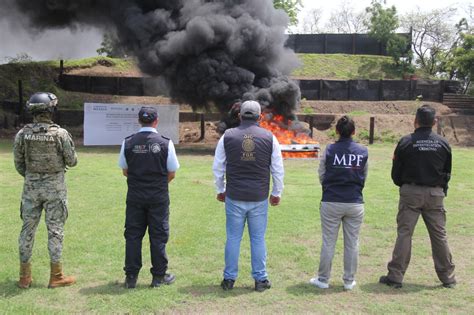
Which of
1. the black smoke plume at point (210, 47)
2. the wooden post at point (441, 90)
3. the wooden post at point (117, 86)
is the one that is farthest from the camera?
the wooden post at point (441, 90)

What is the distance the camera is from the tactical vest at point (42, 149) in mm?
4508

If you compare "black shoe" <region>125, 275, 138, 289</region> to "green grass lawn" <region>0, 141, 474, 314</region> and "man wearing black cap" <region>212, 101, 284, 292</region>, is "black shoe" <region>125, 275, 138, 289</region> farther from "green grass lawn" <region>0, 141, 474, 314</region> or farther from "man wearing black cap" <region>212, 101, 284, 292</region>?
"man wearing black cap" <region>212, 101, 284, 292</region>

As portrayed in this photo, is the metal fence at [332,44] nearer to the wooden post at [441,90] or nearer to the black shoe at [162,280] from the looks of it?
the wooden post at [441,90]

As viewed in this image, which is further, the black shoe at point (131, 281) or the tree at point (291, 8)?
the tree at point (291, 8)

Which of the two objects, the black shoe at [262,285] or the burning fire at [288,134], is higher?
the burning fire at [288,134]

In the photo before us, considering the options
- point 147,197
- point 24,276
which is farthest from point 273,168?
point 24,276

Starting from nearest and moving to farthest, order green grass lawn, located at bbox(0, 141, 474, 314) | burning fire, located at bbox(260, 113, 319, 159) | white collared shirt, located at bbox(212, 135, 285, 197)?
green grass lawn, located at bbox(0, 141, 474, 314)
white collared shirt, located at bbox(212, 135, 285, 197)
burning fire, located at bbox(260, 113, 319, 159)

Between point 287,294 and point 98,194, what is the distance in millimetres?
5779

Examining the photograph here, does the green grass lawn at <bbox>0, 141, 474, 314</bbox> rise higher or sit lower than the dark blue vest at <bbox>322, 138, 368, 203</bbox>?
lower

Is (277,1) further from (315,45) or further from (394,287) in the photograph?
(394,287)

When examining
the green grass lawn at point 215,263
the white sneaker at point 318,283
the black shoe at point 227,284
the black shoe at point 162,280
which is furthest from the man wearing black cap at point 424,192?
the black shoe at point 162,280

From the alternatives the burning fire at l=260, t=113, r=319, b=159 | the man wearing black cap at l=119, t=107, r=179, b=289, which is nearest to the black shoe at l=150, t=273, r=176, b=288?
the man wearing black cap at l=119, t=107, r=179, b=289

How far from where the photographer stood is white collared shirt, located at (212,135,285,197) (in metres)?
4.61

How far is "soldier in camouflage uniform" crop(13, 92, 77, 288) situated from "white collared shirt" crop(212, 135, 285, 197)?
4.71 feet
